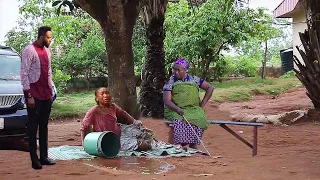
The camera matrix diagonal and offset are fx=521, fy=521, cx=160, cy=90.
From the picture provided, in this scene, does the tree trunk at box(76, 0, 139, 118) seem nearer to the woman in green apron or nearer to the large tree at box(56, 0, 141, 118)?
the large tree at box(56, 0, 141, 118)

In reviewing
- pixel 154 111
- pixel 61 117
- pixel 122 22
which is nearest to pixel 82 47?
pixel 61 117

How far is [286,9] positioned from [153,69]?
14.6m

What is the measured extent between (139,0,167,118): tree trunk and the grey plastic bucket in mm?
7361

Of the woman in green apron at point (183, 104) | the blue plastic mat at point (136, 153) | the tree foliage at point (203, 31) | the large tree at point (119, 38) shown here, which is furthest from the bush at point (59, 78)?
the woman in green apron at point (183, 104)

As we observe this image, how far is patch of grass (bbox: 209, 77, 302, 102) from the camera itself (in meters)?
21.0

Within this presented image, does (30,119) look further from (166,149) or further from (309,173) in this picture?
(309,173)

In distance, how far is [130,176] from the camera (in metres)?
5.60

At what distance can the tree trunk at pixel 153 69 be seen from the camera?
14703 mm

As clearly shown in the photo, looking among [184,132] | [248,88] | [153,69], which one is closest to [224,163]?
[184,132]

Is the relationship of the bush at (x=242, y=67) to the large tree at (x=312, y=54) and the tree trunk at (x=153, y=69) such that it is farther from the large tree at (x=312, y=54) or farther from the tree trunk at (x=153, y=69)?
the large tree at (x=312, y=54)

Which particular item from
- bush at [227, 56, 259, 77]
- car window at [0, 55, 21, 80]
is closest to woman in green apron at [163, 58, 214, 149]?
car window at [0, 55, 21, 80]

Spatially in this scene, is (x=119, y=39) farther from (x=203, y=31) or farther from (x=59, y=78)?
(x=203, y=31)

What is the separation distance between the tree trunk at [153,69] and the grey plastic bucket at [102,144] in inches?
290

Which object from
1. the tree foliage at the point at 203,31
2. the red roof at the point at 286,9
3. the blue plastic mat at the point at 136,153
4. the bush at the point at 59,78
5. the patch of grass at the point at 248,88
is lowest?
the patch of grass at the point at 248,88
